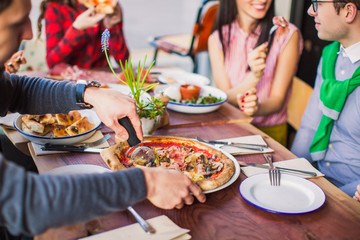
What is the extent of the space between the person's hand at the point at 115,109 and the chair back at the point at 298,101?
1442mm

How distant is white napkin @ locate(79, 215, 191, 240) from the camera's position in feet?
2.79

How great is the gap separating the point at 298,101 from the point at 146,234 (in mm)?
1776

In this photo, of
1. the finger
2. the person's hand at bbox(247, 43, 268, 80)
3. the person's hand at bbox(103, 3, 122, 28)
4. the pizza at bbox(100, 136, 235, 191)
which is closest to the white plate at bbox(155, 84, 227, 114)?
the person's hand at bbox(247, 43, 268, 80)

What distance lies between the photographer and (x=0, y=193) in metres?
0.66

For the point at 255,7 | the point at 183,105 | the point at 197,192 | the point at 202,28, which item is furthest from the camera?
the point at 202,28

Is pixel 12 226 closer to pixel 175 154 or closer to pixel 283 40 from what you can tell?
pixel 175 154

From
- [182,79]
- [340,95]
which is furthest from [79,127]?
[340,95]

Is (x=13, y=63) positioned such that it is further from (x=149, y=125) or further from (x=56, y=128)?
(x=149, y=125)

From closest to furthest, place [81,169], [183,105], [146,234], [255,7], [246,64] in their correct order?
1. [146,234]
2. [81,169]
3. [183,105]
4. [255,7]
5. [246,64]

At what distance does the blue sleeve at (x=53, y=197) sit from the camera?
66 centimetres

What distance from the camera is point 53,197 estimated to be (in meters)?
0.69

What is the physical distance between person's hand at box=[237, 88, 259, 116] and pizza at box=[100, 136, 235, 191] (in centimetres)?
60

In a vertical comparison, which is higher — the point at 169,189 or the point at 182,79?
the point at 169,189

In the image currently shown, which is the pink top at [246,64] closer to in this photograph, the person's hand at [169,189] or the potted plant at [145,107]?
the potted plant at [145,107]
